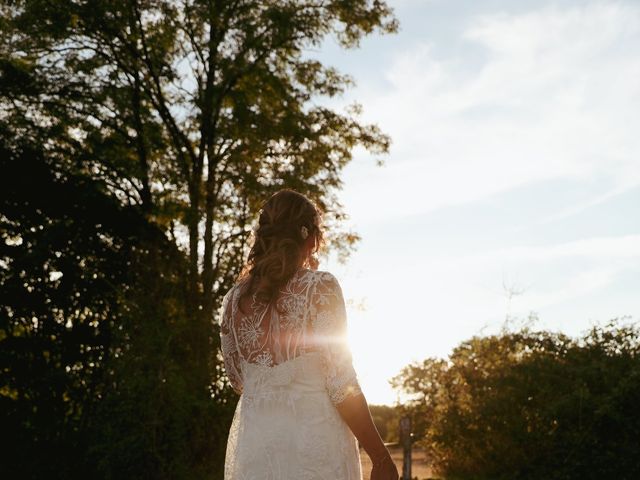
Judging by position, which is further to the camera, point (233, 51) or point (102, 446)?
point (233, 51)

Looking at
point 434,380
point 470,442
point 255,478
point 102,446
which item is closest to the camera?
point 255,478

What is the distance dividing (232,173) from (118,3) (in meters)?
3.49

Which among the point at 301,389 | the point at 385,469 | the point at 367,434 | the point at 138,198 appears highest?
the point at 138,198

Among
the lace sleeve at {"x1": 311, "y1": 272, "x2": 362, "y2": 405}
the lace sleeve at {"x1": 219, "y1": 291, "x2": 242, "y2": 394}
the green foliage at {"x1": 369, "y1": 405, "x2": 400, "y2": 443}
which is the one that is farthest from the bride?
the green foliage at {"x1": 369, "y1": 405, "x2": 400, "y2": 443}

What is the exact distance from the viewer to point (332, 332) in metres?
2.86

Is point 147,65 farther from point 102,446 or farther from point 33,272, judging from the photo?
point 102,446

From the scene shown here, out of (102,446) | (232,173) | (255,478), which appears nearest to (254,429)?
(255,478)

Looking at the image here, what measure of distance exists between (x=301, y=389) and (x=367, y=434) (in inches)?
12.2

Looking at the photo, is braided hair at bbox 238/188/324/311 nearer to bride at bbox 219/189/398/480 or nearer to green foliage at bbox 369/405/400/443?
bride at bbox 219/189/398/480

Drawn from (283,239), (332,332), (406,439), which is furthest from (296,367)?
(406,439)

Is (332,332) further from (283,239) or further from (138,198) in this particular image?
(138,198)

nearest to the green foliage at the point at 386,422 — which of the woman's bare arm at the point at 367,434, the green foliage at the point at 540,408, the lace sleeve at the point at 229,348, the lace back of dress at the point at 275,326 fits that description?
the green foliage at the point at 540,408

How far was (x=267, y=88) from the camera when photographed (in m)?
14.3

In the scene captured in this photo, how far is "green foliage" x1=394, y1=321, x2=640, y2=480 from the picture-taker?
11047mm
